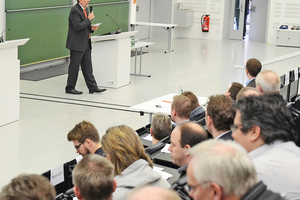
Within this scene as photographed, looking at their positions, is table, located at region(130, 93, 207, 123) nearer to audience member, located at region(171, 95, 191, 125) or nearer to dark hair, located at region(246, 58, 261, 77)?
dark hair, located at region(246, 58, 261, 77)

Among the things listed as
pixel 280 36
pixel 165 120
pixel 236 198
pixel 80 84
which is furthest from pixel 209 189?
pixel 280 36

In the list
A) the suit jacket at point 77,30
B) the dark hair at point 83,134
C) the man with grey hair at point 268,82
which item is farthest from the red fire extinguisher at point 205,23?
the dark hair at point 83,134

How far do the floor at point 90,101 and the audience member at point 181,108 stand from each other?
143 centimetres

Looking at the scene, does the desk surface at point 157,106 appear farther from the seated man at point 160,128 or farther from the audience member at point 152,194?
the audience member at point 152,194

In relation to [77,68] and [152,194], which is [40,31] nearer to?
[77,68]

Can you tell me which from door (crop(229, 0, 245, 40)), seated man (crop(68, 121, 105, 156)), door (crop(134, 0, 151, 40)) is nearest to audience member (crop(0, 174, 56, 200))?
seated man (crop(68, 121, 105, 156))

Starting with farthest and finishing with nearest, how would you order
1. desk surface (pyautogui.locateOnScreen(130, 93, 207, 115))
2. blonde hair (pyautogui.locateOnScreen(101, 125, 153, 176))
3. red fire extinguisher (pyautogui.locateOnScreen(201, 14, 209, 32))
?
red fire extinguisher (pyautogui.locateOnScreen(201, 14, 209, 32))
desk surface (pyautogui.locateOnScreen(130, 93, 207, 115))
blonde hair (pyautogui.locateOnScreen(101, 125, 153, 176))

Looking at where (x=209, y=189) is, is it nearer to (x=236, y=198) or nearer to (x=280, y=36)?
(x=236, y=198)

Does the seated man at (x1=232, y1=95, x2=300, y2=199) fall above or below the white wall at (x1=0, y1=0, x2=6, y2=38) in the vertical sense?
below

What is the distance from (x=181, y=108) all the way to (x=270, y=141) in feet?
5.84

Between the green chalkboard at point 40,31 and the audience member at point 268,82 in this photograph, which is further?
the green chalkboard at point 40,31

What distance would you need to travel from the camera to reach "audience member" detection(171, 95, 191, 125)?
156 inches

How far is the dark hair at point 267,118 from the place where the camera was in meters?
2.22

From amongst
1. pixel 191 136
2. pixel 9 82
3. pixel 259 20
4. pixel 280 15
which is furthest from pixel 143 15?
pixel 191 136
